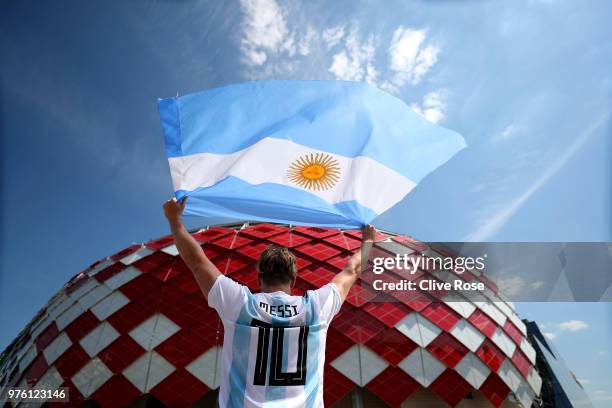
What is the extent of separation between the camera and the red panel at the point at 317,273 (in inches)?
436

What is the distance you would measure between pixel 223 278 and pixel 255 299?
154mm

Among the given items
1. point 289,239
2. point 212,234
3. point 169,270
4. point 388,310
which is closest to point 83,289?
point 169,270

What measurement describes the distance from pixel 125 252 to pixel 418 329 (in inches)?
428

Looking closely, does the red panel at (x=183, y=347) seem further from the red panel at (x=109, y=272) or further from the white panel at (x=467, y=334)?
the white panel at (x=467, y=334)

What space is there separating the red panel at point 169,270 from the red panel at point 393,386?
6.32 m

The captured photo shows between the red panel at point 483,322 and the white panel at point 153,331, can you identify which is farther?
the red panel at point 483,322

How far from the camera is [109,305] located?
11.7 meters

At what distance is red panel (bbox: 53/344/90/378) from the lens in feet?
33.7

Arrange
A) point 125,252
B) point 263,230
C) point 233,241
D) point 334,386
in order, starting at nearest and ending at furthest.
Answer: point 334,386 < point 233,241 < point 263,230 < point 125,252

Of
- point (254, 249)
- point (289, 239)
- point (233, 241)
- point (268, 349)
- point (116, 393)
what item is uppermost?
point (289, 239)

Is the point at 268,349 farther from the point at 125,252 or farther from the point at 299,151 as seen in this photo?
the point at 125,252

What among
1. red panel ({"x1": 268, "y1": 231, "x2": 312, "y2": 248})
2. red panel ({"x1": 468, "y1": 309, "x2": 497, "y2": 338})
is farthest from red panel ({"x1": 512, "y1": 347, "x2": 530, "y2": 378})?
red panel ({"x1": 268, "y1": 231, "x2": 312, "y2": 248})

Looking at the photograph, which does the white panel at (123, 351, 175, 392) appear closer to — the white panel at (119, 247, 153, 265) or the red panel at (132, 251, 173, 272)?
the red panel at (132, 251, 173, 272)

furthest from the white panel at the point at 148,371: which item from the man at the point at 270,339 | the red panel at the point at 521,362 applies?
the red panel at the point at 521,362
